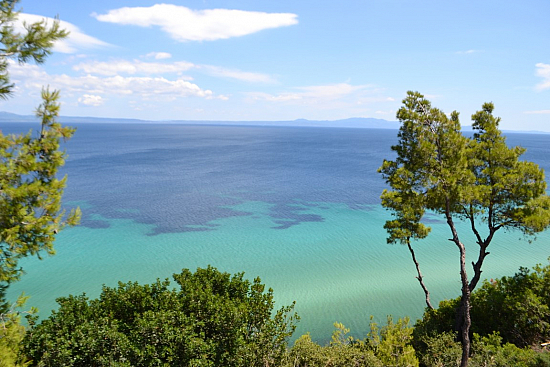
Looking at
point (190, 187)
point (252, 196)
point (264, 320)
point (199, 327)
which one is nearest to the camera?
point (199, 327)

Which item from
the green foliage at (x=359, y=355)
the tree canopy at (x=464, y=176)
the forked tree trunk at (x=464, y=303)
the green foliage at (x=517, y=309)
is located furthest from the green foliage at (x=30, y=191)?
the green foliage at (x=517, y=309)

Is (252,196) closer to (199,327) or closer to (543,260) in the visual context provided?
(543,260)

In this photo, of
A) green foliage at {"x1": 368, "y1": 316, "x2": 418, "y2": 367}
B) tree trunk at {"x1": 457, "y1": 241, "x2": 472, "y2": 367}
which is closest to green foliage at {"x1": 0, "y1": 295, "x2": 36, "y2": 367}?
green foliage at {"x1": 368, "y1": 316, "x2": 418, "y2": 367}

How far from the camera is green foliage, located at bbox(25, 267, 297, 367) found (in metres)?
8.87

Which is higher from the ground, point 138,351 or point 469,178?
point 469,178

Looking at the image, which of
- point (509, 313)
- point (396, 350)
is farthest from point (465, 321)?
point (509, 313)

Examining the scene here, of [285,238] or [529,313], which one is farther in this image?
[285,238]

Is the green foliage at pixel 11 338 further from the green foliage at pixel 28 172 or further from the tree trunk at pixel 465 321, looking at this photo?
the tree trunk at pixel 465 321

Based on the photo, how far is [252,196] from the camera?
52625 mm

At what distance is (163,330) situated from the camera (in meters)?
9.48

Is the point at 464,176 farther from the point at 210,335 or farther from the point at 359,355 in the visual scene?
the point at 210,335

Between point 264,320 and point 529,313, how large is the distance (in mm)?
11641

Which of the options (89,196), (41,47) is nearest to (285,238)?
(41,47)

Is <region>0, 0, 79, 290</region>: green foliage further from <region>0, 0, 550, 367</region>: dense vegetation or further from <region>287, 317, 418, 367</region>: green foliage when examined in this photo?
<region>287, 317, 418, 367</region>: green foliage
